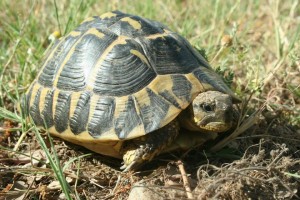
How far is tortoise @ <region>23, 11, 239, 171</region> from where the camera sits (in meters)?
2.94

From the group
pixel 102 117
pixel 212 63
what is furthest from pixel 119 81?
pixel 212 63

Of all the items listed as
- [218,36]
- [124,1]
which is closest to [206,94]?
[218,36]

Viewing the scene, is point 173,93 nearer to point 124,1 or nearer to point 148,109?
point 148,109

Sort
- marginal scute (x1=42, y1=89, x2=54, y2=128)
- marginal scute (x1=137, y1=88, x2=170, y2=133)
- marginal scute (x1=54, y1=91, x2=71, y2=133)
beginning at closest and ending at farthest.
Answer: marginal scute (x1=137, y1=88, x2=170, y2=133) < marginal scute (x1=54, y1=91, x2=71, y2=133) < marginal scute (x1=42, y1=89, x2=54, y2=128)

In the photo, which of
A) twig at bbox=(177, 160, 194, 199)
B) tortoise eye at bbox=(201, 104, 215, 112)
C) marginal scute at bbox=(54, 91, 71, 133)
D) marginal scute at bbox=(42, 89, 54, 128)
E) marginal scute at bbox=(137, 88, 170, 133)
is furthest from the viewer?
marginal scute at bbox=(42, 89, 54, 128)

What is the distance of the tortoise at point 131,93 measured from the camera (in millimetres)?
2944

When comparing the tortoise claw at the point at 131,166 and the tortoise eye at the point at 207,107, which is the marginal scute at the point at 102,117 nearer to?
the tortoise claw at the point at 131,166

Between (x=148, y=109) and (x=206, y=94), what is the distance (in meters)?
0.42

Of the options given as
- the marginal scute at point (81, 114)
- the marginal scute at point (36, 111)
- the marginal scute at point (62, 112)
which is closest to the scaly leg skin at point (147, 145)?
the marginal scute at point (81, 114)

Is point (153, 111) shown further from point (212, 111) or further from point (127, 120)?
point (212, 111)

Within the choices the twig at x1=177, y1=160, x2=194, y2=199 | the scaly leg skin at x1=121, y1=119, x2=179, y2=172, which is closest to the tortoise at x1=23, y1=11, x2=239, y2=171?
the scaly leg skin at x1=121, y1=119, x2=179, y2=172

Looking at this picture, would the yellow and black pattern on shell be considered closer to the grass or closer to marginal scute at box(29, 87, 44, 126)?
marginal scute at box(29, 87, 44, 126)

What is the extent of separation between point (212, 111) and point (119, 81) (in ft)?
2.12

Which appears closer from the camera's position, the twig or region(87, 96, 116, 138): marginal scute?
the twig
